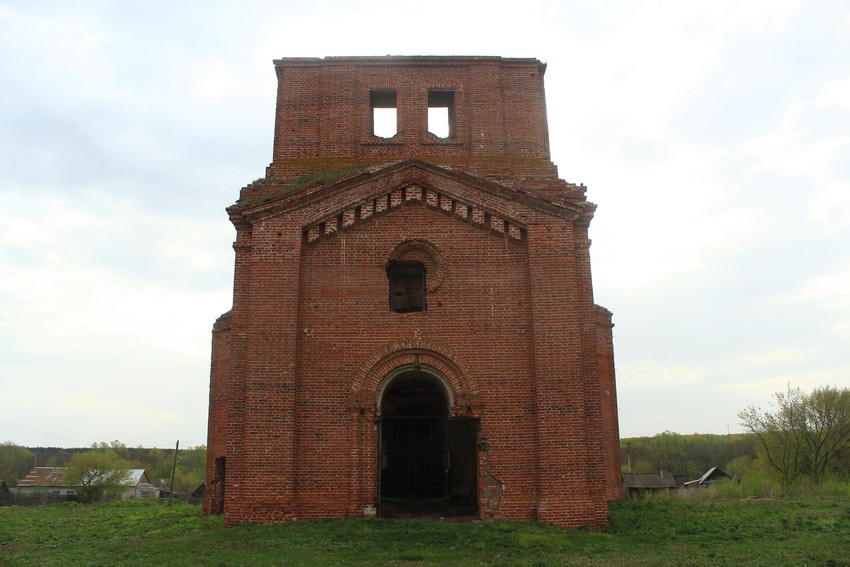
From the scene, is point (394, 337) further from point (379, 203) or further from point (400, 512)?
point (400, 512)

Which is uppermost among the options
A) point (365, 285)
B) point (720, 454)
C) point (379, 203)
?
point (379, 203)

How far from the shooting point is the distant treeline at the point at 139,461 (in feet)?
208

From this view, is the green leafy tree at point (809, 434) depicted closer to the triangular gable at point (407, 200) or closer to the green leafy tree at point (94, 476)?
the triangular gable at point (407, 200)

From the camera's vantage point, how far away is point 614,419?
16250mm

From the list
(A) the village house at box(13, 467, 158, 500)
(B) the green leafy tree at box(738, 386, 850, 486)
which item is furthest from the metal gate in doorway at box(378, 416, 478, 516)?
(A) the village house at box(13, 467, 158, 500)

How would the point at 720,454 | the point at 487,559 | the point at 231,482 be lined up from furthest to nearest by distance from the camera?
1. the point at 720,454
2. the point at 231,482
3. the point at 487,559

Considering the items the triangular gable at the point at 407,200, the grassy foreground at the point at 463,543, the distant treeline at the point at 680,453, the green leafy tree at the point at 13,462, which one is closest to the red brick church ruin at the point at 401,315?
the triangular gable at the point at 407,200

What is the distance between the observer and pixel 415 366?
42.3ft

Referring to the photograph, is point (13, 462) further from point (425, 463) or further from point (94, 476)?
point (425, 463)

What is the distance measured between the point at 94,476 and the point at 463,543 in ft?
134

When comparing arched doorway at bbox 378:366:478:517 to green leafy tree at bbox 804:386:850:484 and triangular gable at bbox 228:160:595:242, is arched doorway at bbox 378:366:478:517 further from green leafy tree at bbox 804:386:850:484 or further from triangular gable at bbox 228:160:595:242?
green leafy tree at bbox 804:386:850:484

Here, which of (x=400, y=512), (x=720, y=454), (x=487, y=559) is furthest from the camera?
(x=720, y=454)

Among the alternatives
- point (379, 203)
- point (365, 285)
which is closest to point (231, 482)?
point (365, 285)

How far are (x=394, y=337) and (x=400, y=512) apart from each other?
3751 mm
